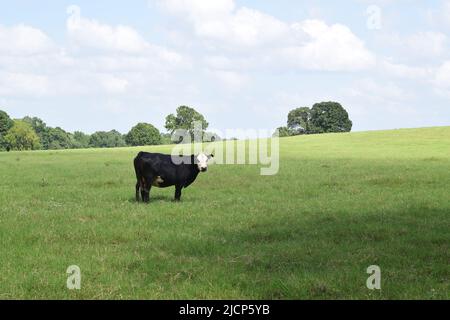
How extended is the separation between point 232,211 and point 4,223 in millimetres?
6640

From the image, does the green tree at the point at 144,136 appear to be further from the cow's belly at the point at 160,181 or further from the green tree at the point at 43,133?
the cow's belly at the point at 160,181

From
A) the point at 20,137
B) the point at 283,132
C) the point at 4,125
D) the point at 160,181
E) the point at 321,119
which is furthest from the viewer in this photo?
the point at 283,132

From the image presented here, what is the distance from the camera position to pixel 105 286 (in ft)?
29.7

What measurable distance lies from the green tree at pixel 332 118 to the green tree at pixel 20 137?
7097 cm

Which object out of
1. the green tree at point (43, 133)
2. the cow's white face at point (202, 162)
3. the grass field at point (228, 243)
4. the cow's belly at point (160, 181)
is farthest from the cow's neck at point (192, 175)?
the green tree at point (43, 133)

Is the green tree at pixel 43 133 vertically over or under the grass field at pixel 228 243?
over

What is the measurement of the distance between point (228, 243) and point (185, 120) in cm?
12454

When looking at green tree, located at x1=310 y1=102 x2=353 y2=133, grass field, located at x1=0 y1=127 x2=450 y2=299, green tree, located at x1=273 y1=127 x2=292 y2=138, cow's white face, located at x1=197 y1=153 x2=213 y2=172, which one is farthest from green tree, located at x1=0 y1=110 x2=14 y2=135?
cow's white face, located at x1=197 y1=153 x2=213 y2=172

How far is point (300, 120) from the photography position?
14800 cm

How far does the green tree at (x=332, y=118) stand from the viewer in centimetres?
13700

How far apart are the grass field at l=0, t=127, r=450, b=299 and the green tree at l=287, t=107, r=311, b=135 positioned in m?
125

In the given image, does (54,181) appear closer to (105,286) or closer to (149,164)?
(149,164)

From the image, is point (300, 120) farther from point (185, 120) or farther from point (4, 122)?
point (4, 122)

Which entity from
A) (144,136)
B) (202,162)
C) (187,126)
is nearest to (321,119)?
(187,126)
